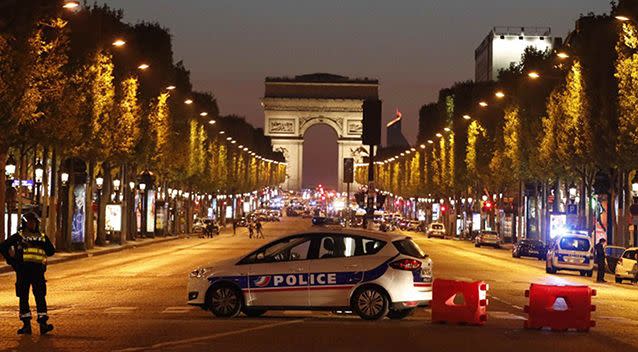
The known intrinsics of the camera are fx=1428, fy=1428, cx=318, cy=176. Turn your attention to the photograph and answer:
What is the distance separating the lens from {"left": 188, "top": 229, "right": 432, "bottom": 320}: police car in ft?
82.4

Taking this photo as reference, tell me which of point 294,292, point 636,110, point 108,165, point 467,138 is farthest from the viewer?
point 467,138

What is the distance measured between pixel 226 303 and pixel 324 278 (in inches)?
73.2

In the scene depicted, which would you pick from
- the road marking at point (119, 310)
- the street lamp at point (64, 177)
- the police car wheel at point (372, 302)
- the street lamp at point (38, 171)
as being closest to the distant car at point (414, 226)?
the street lamp at point (38, 171)

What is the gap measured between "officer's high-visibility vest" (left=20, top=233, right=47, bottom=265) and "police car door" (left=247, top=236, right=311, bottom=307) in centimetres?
463

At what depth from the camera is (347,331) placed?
75.2 ft

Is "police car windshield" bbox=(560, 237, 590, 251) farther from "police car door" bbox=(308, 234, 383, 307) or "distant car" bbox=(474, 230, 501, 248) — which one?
"distant car" bbox=(474, 230, 501, 248)

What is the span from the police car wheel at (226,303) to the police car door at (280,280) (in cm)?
26

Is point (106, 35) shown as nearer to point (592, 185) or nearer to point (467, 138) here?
point (592, 185)

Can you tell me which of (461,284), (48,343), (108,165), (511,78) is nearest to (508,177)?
(511,78)

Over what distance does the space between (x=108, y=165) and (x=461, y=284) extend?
52.8 metres

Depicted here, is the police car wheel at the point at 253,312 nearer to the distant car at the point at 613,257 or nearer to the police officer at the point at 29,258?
the police officer at the point at 29,258

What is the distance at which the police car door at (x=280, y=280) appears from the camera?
25.3 m

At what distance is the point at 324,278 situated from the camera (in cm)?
2520

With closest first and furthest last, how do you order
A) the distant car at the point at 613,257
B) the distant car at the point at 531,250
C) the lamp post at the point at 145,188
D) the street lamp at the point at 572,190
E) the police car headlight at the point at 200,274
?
the police car headlight at the point at 200,274 → the distant car at the point at 613,257 → the distant car at the point at 531,250 → the street lamp at the point at 572,190 → the lamp post at the point at 145,188
